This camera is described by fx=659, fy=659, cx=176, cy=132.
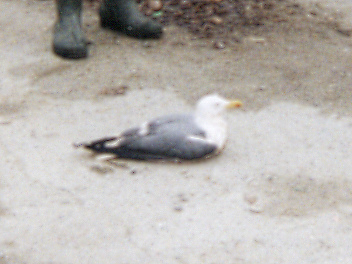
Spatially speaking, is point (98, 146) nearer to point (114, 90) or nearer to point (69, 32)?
point (114, 90)

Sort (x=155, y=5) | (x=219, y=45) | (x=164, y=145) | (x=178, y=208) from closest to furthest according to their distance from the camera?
(x=178, y=208), (x=164, y=145), (x=219, y=45), (x=155, y=5)

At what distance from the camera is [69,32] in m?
4.18

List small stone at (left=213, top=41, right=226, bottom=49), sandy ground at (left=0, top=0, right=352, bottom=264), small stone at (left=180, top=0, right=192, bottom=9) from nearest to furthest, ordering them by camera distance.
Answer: sandy ground at (left=0, top=0, right=352, bottom=264)
small stone at (left=213, top=41, right=226, bottom=49)
small stone at (left=180, top=0, right=192, bottom=9)

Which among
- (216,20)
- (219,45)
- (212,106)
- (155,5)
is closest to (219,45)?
(219,45)

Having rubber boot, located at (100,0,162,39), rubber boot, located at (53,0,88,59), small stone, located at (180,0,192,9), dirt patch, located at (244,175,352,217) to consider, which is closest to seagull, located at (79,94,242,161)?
dirt patch, located at (244,175,352,217)

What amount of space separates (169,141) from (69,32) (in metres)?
1.48

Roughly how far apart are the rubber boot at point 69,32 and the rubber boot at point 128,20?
0.89 feet

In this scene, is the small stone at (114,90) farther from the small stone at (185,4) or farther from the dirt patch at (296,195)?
the small stone at (185,4)

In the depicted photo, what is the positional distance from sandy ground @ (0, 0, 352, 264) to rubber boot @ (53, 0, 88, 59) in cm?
8

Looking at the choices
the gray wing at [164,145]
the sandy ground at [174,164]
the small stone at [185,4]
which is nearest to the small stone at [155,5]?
the small stone at [185,4]

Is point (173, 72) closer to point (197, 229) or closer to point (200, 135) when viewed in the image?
point (200, 135)

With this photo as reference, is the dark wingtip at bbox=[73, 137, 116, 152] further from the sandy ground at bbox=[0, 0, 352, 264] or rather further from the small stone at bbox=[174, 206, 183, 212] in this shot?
the small stone at bbox=[174, 206, 183, 212]

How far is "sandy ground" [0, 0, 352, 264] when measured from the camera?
2549mm

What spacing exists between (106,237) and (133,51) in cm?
195
